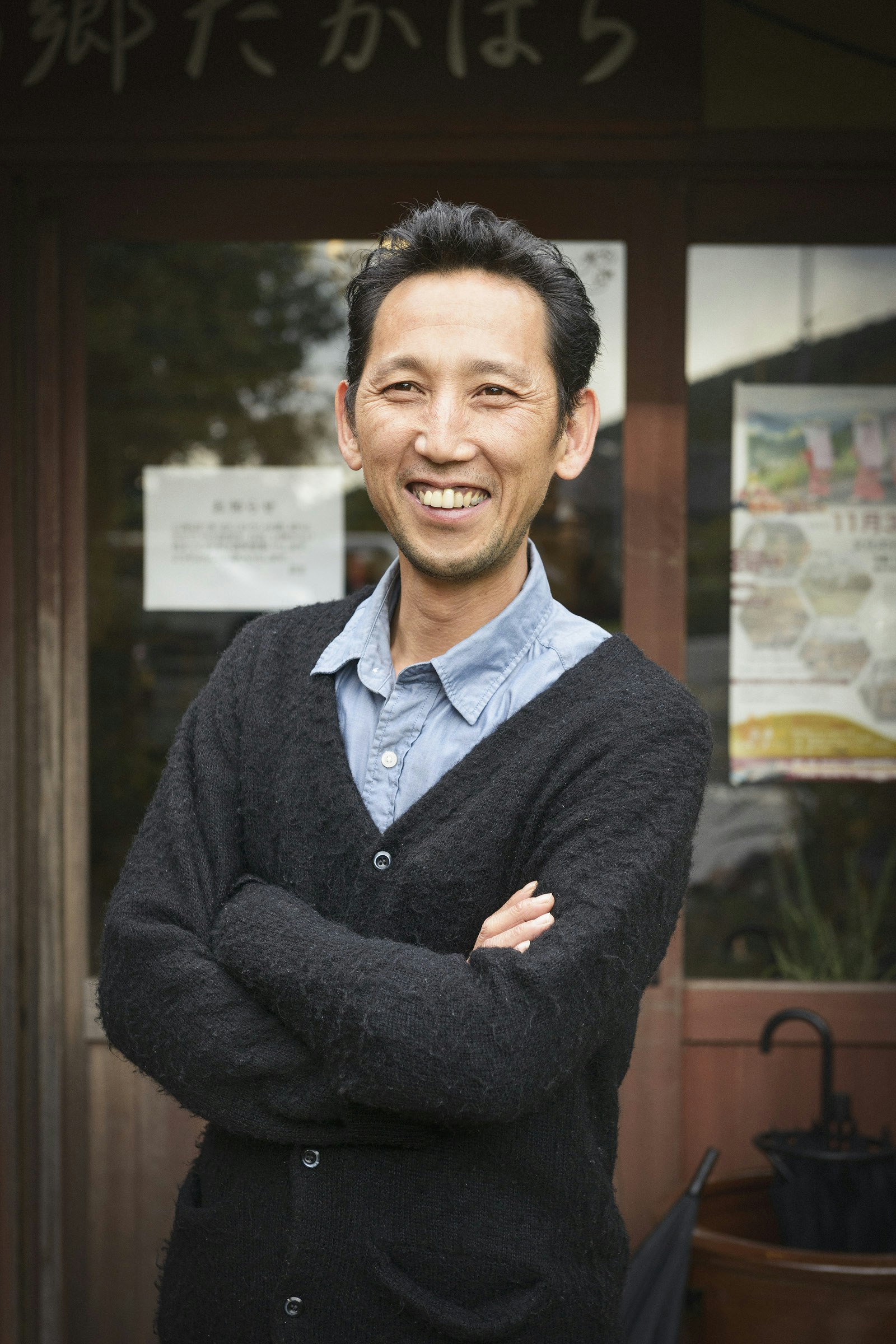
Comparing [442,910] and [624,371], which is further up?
[624,371]

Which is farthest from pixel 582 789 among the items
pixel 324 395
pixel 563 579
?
pixel 324 395

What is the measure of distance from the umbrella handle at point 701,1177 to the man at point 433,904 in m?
1.15

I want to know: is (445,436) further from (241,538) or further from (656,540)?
(241,538)

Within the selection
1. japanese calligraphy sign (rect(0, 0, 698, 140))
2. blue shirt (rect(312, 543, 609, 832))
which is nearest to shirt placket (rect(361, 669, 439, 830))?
blue shirt (rect(312, 543, 609, 832))

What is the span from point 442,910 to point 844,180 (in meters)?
2.51

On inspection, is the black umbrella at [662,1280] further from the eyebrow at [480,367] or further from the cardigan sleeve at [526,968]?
the eyebrow at [480,367]

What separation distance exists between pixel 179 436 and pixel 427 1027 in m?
2.35

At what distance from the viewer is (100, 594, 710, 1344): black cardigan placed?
147 cm

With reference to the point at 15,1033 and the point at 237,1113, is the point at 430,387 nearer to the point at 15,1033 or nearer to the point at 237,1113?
the point at 237,1113

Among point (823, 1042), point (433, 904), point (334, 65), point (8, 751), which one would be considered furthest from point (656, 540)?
point (433, 904)

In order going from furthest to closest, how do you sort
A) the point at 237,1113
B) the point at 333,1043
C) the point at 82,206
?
the point at 82,206 → the point at 237,1113 → the point at 333,1043

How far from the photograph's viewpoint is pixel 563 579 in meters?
3.38

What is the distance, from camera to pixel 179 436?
3.44 meters

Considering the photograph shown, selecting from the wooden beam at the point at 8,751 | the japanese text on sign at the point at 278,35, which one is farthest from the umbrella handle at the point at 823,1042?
the japanese text on sign at the point at 278,35
